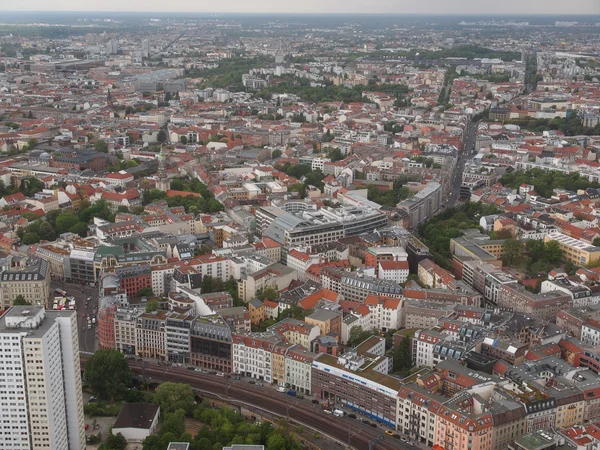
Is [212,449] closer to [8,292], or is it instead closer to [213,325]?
[213,325]

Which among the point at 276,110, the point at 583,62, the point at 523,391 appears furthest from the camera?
the point at 583,62

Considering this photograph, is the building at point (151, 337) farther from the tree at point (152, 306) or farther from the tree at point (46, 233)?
the tree at point (46, 233)

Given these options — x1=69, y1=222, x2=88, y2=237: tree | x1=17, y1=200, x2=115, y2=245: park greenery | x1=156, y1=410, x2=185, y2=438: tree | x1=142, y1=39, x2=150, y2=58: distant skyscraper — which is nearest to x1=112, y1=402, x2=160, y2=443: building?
x1=156, y1=410, x2=185, y2=438: tree

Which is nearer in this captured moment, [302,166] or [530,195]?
[530,195]

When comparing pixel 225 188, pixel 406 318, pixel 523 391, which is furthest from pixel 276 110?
pixel 523 391

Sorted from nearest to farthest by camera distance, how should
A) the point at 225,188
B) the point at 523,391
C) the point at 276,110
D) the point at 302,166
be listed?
the point at 523,391, the point at 225,188, the point at 302,166, the point at 276,110

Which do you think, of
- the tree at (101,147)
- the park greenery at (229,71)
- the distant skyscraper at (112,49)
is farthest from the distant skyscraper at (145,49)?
the tree at (101,147)

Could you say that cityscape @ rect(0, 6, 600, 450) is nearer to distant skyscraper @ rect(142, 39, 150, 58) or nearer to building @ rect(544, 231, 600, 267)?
building @ rect(544, 231, 600, 267)

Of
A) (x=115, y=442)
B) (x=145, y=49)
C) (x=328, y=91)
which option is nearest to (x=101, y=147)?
(x=328, y=91)
